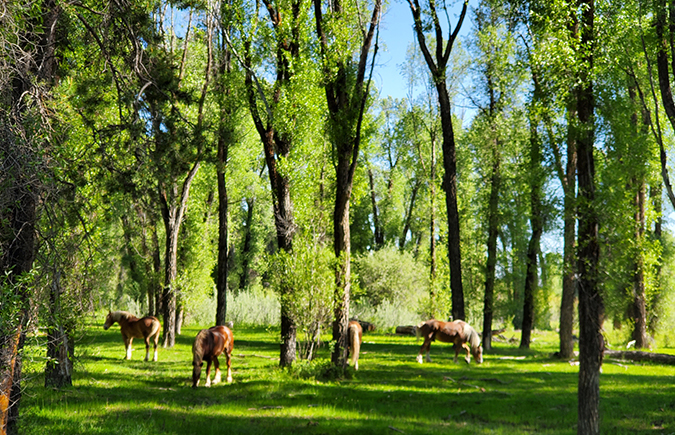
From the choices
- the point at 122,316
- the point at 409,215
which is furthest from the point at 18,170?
the point at 409,215

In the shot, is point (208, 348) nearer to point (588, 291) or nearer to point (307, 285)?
point (307, 285)

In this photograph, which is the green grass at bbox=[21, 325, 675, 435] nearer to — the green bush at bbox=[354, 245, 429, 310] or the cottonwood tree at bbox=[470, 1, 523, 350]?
the cottonwood tree at bbox=[470, 1, 523, 350]

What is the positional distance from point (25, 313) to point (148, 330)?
1213cm

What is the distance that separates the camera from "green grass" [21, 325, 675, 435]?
903 cm

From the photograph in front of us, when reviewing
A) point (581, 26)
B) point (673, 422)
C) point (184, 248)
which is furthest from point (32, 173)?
point (184, 248)

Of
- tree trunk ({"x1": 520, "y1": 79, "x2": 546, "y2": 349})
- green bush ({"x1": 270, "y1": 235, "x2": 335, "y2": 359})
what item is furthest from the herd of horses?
tree trunk ({"x1": 520, "y1": 79, "x2": 546, "y2": 349})

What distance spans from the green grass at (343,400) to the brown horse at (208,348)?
43 cm

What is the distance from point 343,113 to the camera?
15.0 m

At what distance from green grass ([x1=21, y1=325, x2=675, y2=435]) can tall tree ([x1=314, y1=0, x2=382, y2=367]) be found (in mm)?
1933

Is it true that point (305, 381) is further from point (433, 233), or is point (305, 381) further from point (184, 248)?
point (433, 233)

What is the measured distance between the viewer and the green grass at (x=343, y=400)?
29.6 feet

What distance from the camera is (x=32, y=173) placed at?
580cm

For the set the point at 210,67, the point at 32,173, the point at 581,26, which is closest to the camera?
the point at 32,173

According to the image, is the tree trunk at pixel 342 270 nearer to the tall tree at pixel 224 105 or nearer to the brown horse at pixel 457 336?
the tall tree at pixel 224 105
